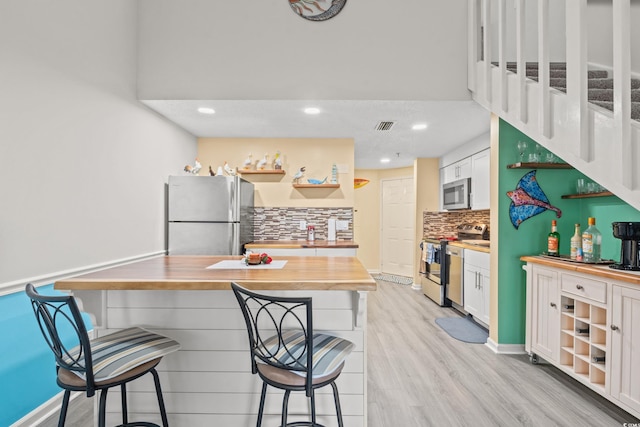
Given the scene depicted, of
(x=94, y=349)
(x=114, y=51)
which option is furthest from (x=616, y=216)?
(x=114, y=51)

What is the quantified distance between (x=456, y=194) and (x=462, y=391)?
3189mm

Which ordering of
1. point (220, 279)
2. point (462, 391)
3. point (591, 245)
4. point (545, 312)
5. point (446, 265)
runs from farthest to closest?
point (446, 265) < point (545, 312) < point (591, 245) < point (462, 391) < point (220, 279)

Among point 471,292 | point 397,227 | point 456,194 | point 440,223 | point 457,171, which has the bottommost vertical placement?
point 471,292

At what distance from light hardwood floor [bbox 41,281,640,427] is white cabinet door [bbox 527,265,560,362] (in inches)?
7.9

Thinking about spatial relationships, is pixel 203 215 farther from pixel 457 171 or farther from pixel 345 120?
pixel 457 171

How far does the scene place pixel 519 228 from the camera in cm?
323

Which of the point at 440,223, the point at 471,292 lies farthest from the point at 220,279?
the point at 440,223

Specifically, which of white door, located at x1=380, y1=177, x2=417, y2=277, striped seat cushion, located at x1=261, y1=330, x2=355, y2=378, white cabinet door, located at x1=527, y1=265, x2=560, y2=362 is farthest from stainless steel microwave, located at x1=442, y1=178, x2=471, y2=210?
striped seat cushion, located at x1=261, y1=330, x2=355, y2=378

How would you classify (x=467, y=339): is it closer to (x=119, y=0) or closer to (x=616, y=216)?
(x=616, y=216)

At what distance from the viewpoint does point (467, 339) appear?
3586 mm

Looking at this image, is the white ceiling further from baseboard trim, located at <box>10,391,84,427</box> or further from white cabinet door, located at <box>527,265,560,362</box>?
baseboard trim, located at <box>10,391,84,427</box>

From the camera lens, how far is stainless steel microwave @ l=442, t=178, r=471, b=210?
4.82 meters

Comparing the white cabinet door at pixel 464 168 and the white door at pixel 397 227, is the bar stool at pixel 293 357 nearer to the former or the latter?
the white cabinet door at pixel 464 168

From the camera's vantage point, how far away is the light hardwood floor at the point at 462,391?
2188 millimetres
